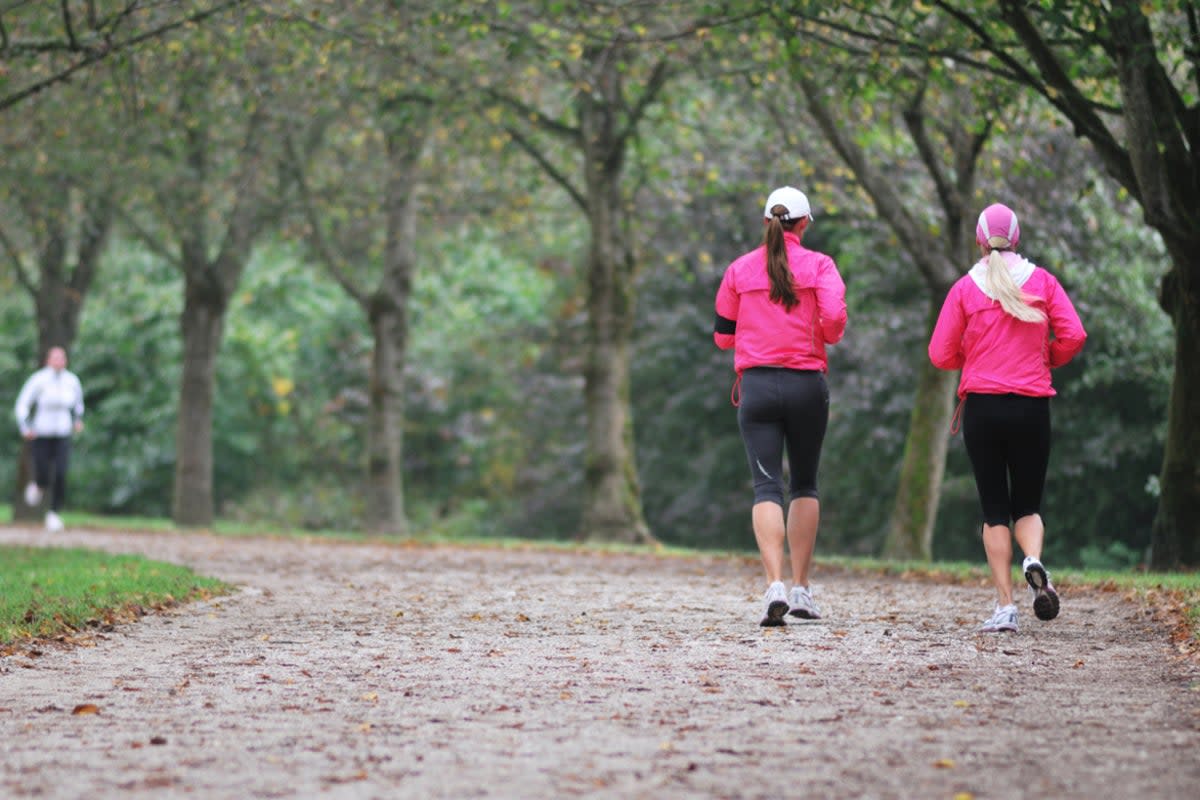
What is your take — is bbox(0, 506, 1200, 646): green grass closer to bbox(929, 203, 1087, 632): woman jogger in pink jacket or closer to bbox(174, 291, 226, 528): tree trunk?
bbox(929, 203, 1087, 632): woman jogger in pink jacket

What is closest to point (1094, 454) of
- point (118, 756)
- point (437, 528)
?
point (437, 528)

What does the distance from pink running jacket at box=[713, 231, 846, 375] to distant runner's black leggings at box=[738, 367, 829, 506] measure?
0.24 feet

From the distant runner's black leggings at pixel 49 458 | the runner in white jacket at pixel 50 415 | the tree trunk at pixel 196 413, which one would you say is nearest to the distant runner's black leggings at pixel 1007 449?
the runner in white jacket at pixel 50 415

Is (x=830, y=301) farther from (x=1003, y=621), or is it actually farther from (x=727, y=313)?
(x=1003, y=621)

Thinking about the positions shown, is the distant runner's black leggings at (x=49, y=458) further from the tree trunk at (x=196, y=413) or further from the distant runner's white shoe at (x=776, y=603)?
the distant runner's white shoe at (x=776, y=603)

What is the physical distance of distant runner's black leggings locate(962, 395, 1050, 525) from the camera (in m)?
9.23

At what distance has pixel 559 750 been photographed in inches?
223

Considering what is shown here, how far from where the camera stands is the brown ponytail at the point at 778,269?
9.40 m

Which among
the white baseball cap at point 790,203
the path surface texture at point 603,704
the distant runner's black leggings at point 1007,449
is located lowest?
the path surface texture at point 603,704

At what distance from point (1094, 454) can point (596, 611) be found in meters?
16.5

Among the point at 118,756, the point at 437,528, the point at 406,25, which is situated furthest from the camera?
the point at 437,528

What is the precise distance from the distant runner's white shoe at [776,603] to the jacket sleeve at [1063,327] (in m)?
1.88

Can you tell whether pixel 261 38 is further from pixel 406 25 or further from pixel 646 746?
pixel 646 746

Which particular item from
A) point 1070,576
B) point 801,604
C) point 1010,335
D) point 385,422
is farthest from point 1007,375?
point 385,422
